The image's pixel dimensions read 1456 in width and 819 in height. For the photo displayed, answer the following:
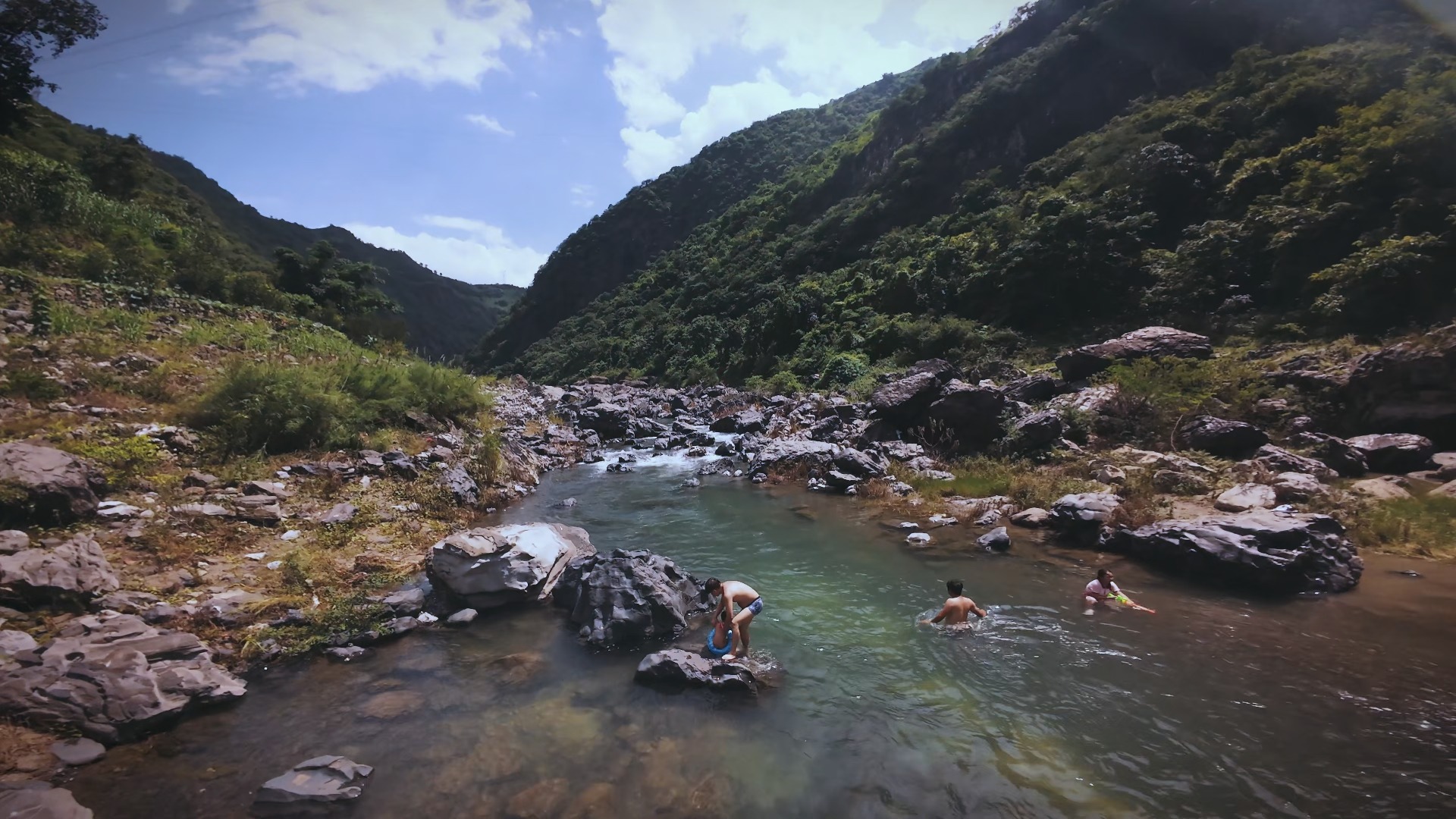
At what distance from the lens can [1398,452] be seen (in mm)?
12758

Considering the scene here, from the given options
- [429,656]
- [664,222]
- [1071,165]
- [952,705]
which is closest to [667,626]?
[429,656]

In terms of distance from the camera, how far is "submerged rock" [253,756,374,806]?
505 centimetres

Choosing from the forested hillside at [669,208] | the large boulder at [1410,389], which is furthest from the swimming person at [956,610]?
the forested hillside at [669,208]

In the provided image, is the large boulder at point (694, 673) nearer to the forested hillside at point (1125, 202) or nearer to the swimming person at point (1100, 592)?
the swimming person at point (1100, 592)

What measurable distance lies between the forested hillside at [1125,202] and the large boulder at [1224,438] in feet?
37.7

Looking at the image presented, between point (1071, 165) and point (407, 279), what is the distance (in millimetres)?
161544

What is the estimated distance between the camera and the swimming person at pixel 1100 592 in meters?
8.94

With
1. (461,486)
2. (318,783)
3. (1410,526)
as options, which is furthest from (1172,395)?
(318,783)

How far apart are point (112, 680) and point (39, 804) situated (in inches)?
64.4

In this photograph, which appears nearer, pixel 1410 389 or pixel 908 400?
pixel 1410 389

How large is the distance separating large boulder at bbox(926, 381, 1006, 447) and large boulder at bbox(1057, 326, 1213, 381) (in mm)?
5633

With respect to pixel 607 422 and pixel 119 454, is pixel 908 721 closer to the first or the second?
pixel 119 454

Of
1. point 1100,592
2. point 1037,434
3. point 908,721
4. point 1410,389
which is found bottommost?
point 908,721

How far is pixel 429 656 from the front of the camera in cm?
776
